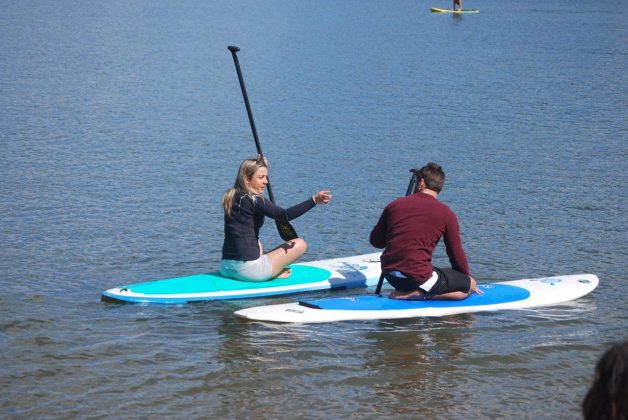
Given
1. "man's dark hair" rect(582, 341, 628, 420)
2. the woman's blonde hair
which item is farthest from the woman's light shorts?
"man's dark hair" rect(582, 341, 628, 420)

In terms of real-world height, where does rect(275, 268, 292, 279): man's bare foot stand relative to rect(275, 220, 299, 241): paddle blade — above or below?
below

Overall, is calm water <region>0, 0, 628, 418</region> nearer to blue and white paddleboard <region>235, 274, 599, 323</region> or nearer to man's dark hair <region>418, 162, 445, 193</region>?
blue and white paddleboard <region>235, 274, 599, 323</region>

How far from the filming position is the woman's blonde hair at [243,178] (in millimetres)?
9930

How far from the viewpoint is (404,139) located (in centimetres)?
2061

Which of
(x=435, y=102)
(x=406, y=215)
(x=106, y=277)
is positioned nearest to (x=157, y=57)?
(x=435, y=102)

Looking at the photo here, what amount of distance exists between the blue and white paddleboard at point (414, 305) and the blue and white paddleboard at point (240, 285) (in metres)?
0.63

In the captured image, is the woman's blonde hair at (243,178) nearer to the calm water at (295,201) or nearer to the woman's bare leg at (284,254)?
the woman's bare leg at (284,254)

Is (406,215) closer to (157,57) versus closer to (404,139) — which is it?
(404,139)

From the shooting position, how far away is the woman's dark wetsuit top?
32.5 feet

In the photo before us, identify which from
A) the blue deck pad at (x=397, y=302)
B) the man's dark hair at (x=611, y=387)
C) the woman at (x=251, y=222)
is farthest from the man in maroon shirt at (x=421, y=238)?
the man's dark hair at (x=611, y=387)

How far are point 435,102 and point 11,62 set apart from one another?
13495mm

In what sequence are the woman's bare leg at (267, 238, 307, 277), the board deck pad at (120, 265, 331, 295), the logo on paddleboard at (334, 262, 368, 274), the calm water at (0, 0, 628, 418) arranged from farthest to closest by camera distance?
the logo on paddleboard at (334, 262, 368, 274)
the woman's bare leg at (267, 238, 307, 277)
the board deck pad at (120, 265, 331, 295)
the calm water at (0, 0, 628, 418)

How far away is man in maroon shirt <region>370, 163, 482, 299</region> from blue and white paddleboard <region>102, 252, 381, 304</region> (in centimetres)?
120

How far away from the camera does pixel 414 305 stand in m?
9.59
